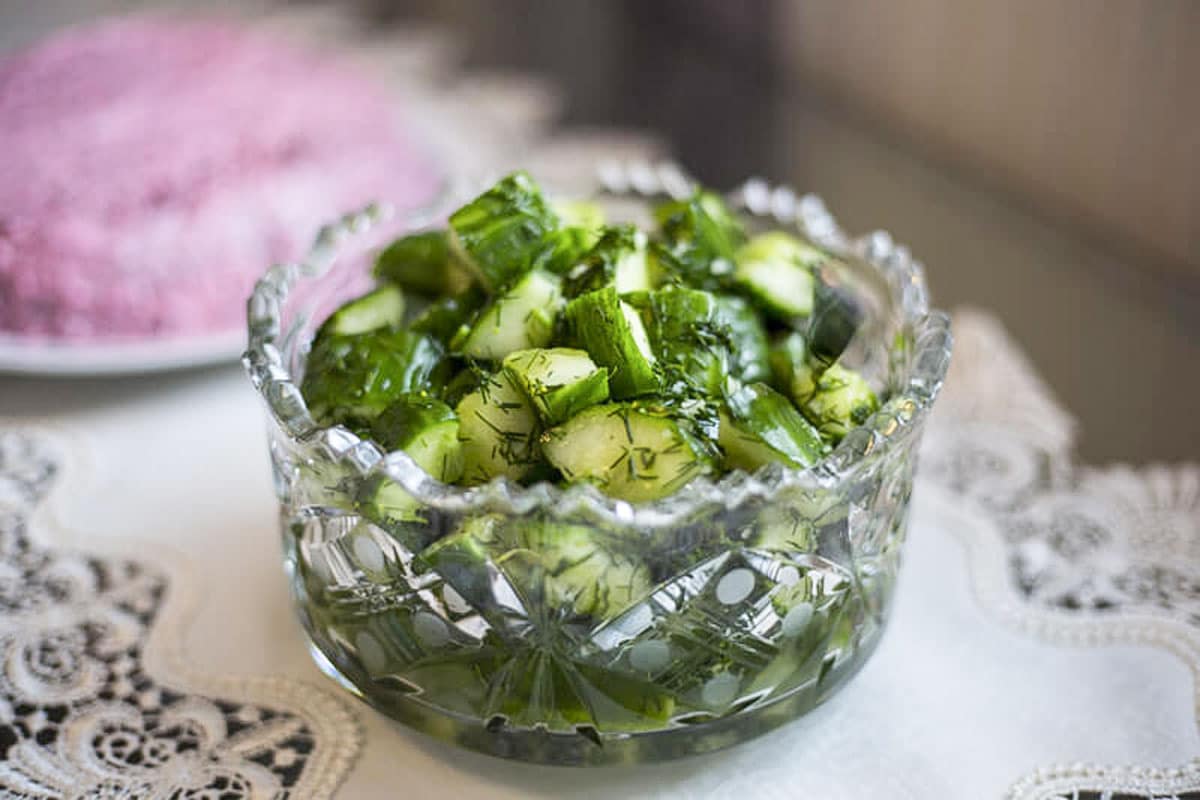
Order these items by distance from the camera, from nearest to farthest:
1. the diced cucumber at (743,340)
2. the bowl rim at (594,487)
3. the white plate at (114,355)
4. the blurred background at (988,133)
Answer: the bowl rim at (594,487) → the diced cucumber at (743,340) → the white plate at (114,355) → the blurred background at (988,133)

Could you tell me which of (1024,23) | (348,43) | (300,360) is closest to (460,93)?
Result: (348,43)

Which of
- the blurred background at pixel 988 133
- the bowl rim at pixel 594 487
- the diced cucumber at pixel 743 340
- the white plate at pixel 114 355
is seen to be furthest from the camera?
the blurred background at pixel 988 133

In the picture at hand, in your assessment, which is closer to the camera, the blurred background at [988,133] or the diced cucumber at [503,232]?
the diced cucumber at [503,232]

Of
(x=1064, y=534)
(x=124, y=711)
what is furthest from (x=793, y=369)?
(x=124, y=711)

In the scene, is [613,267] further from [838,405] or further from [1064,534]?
[1064,534]

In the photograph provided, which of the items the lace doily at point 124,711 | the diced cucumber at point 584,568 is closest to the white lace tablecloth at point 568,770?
the lace doily at point 124,711

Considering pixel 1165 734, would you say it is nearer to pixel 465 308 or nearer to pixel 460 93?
pixel 465 308

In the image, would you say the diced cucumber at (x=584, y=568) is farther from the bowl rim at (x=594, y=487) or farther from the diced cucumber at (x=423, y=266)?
the diced cucumber at (x=423, y=266)

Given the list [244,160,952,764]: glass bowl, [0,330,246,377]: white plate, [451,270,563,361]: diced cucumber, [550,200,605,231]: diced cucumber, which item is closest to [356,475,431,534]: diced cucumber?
[244,160,952,764]: glass bowl
